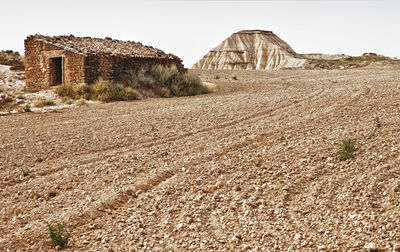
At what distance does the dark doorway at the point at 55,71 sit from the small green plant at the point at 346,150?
15515mm

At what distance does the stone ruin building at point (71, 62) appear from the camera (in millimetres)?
17297

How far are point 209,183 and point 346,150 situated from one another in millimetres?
2331

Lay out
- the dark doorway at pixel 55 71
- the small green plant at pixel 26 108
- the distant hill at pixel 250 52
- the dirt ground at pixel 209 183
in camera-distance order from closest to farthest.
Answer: the dirt ground at pixel 209 183, the small green plant at pixel 26 108, the dark doorway at pixel 55 71, the distant hill at pixel 250 52

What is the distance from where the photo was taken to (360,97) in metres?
12.2

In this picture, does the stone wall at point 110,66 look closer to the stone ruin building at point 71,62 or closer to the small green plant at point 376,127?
the stone ruin building at point 71,62

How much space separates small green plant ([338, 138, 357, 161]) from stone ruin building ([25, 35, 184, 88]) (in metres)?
13.0

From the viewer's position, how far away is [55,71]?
1895cm

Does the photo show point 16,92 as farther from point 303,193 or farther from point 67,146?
point 303,193

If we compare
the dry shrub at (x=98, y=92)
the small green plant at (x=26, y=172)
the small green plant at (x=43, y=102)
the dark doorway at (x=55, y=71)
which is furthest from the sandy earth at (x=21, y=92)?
the small green plant at (x=26, y=172)

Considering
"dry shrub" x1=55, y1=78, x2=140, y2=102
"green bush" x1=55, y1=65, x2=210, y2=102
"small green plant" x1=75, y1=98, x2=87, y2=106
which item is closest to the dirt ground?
"small green plant" x1=75, y1=98, x2=87, y2=106

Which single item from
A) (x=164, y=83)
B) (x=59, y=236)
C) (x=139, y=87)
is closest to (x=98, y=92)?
(x=139, y=87)

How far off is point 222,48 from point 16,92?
80.5 m

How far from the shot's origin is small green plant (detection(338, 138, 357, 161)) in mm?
6164

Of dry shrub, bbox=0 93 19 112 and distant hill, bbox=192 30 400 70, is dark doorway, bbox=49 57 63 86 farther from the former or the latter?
distant hill, bbox=192 30 400 70
